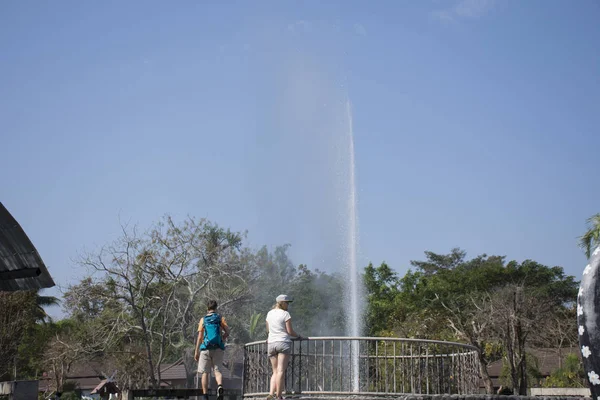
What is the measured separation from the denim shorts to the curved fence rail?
630 millimetres

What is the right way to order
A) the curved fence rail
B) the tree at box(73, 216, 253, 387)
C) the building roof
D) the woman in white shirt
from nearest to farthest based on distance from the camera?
the building roof < the woman in white shirt < the curved fence rail < the tree at box(73, 216, 253, 387)

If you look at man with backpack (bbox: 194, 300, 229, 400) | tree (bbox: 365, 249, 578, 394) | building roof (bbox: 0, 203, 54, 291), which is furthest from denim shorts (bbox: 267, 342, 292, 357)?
tree (bbox: 365, 249, 578, 394)

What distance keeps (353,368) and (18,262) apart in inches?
262

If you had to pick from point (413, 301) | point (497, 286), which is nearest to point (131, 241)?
point (413, 301)

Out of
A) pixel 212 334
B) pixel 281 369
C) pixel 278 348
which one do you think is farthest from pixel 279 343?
pixel 212 334

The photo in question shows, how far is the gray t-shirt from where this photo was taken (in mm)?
10277

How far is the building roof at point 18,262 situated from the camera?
20.9 feet

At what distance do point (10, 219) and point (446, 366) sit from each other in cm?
823

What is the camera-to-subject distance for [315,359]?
11.3 meters

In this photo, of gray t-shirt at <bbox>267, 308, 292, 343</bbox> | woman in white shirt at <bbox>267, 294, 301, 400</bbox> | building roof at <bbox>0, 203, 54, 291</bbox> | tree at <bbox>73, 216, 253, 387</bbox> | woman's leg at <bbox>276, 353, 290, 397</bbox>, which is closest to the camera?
building roof at <bbox>0, 203, 54, 291</bbox>

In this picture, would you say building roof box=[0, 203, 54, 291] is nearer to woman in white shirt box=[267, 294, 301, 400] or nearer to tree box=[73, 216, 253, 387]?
woman in white shirt box=[267, 294, 301, 400]

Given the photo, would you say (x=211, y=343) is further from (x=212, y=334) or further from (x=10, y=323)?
(x=10, y=323)

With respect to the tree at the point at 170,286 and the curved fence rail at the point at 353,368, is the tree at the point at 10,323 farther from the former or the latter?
the curved fence rail at the point at 353,368

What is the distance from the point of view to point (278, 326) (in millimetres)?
10297
